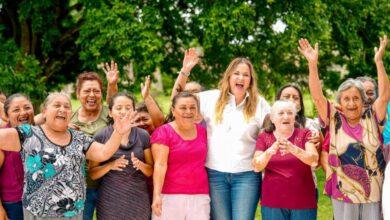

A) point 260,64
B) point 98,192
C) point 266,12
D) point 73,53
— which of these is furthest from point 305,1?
point 98,192

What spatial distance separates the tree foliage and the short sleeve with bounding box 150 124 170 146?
7.37m

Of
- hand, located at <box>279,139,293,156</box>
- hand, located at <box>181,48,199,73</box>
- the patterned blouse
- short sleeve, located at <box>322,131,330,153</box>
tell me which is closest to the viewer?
hand, located at <box>279,139,293,156</box>

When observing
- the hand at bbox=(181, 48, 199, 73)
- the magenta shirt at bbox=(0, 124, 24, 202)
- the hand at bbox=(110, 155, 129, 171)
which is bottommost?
the magenta shirt at bbox=(0, 124, 24, 202)

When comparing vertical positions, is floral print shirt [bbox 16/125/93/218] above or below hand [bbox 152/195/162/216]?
above

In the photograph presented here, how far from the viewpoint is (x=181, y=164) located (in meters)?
5.89

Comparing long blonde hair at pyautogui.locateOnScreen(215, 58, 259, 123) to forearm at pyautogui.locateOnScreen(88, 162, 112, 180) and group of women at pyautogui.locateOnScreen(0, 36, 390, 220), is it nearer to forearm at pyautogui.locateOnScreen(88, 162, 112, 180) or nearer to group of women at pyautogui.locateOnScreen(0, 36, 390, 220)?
group of women at pyautogui.locateOnScreen(0, 36, 390, 220)

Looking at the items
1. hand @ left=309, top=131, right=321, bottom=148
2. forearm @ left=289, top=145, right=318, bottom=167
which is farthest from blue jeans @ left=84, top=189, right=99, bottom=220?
hand @ left=309, top=131, right=321, bottom=148

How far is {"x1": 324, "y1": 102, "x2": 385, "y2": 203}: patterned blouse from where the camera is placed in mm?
→ 5586

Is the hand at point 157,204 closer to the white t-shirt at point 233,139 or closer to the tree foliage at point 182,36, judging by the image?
the white t-shirt at point 233,139

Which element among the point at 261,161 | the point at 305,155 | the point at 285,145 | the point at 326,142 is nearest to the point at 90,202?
the point at 261,161

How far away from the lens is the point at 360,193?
5.60 m

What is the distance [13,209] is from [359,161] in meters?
3.30

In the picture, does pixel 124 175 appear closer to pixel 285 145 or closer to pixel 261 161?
pixel 261 161

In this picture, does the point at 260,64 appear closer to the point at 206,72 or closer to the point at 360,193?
the point at 206,72
